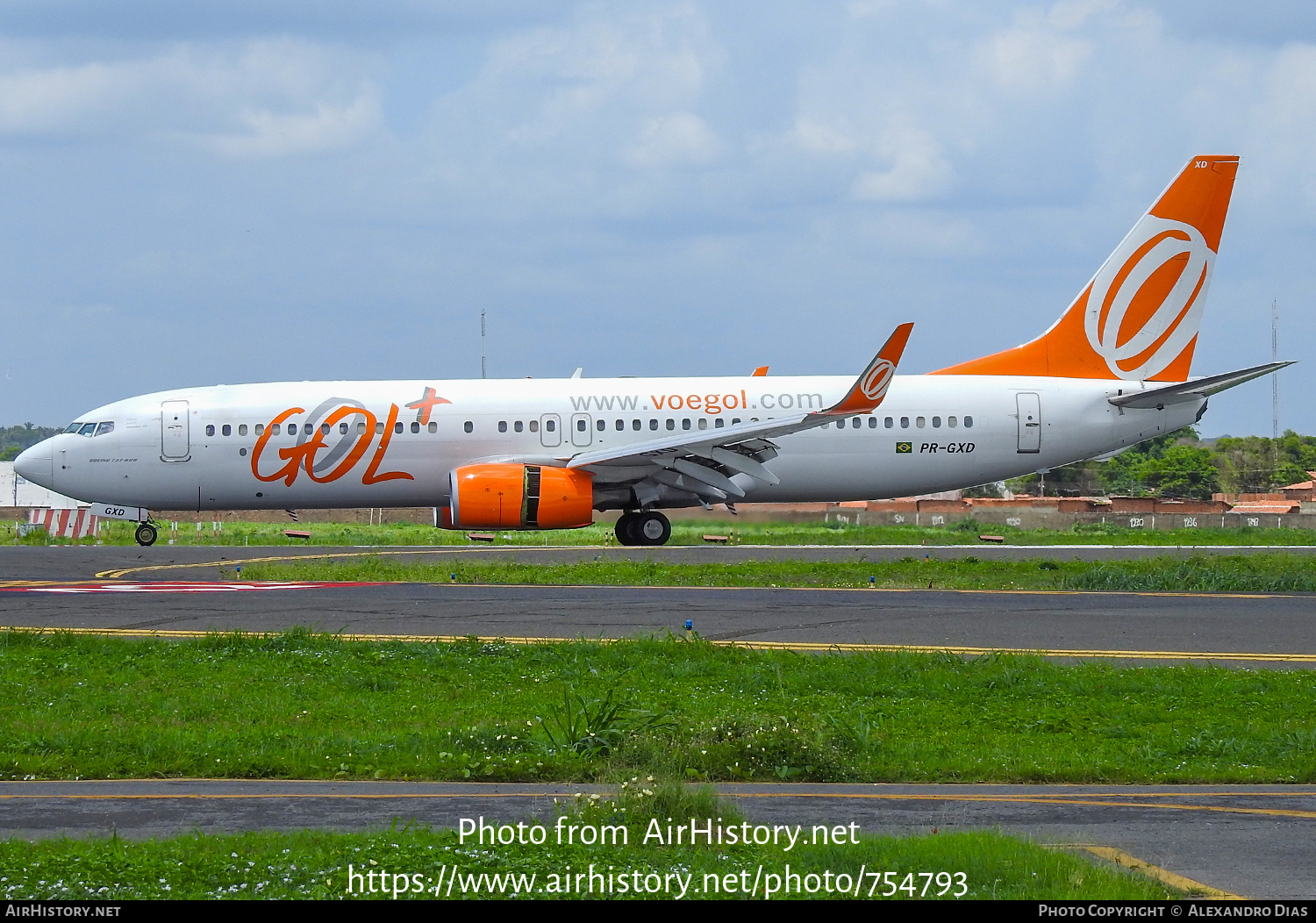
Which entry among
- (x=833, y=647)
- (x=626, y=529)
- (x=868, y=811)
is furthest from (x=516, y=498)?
(x=868, y=811)

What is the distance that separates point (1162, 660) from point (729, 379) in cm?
1813

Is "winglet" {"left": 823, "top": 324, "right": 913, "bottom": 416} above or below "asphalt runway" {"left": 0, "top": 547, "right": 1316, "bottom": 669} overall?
above

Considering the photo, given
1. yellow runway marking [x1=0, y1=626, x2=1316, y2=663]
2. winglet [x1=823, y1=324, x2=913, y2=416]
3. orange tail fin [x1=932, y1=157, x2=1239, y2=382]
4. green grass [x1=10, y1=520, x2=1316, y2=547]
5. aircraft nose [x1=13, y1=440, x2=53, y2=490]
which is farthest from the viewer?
green grass [x1=10, y1=520, x2=1316, y2=547]

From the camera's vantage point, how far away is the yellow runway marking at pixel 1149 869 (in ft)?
20.2

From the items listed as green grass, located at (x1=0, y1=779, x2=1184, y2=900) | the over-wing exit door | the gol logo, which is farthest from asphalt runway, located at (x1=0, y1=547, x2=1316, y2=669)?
the gol logo

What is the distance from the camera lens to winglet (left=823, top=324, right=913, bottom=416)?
26984mm

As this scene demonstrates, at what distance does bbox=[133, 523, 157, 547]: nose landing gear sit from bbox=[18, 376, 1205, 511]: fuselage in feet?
1.89

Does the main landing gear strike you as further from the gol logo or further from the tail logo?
the gol logo

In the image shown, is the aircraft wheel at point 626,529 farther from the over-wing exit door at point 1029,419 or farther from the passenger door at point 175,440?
the passenger door at point 175,440

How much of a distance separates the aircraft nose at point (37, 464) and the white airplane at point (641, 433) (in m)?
0.07

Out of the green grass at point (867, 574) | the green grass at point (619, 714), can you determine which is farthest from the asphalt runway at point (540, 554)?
the green grass at point (619, 714)

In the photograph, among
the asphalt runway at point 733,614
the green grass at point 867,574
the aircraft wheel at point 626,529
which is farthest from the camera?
the aircraft wheel at point 626,529

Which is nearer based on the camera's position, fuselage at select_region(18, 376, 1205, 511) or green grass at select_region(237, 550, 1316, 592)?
green grass at select_region(237, 550, 1316, 592)

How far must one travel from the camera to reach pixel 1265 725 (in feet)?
36.1
